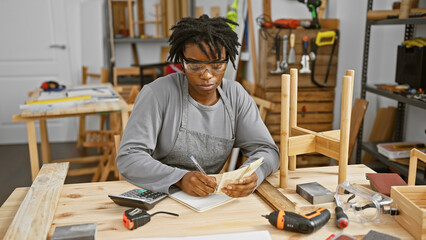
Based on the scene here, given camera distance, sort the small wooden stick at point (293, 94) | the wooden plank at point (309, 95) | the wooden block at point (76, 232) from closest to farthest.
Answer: the wooden block at point (76, 232), the small wooden stick at point (293, 94), the wooden plank at point (309, 95)

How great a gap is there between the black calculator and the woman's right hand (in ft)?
0.25

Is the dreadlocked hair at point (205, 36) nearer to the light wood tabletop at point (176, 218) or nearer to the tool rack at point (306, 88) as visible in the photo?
the light wood tabletop at point (176, 218)

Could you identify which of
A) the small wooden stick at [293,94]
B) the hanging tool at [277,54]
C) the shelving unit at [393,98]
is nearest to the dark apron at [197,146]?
the small wooden stick at [293,94]

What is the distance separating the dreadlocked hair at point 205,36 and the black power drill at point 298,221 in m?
0.61

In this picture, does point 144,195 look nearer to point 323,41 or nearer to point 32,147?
point 32,147

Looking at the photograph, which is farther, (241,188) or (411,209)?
(241,188)

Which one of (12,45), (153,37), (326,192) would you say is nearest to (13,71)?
(12,45)

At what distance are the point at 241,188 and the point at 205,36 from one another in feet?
1.79

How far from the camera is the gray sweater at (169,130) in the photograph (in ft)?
4.38

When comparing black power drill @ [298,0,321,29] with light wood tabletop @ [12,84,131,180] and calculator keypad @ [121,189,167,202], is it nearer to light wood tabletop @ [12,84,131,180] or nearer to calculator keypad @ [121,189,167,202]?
light wood tabletop @ [12,84,131,180]

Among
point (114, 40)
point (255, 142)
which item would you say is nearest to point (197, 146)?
point (255, 142)

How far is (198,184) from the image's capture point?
1.25 metres

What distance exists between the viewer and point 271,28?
2928 millimetres

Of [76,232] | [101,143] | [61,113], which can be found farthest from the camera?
[101,143]
